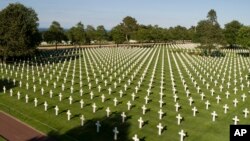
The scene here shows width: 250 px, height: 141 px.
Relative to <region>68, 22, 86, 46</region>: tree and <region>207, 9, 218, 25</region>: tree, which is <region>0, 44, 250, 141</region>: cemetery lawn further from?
<region>68, 22, 86, 46</region>: tree

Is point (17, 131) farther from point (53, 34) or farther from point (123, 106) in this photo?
point (53, 34)

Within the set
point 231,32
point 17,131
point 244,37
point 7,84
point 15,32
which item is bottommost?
point 17,131

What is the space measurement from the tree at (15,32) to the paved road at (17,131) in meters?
25.7

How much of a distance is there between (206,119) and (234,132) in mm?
7421

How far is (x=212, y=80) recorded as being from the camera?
34.4m

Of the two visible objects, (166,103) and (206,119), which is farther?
(166,103)

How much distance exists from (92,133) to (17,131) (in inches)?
163

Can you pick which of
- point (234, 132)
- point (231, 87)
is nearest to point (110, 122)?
point (234, 132)

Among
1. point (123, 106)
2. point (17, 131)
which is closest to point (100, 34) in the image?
point (123, 106)

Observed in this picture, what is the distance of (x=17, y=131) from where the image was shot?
56.0 feet

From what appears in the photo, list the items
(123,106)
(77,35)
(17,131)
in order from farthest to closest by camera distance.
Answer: (77,35)
(123,106)
(17,131)

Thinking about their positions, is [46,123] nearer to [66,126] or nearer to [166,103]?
[66,126]

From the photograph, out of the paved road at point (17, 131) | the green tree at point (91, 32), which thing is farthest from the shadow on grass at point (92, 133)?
the green tree at point (91, 32)

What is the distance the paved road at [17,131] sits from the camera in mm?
16030
